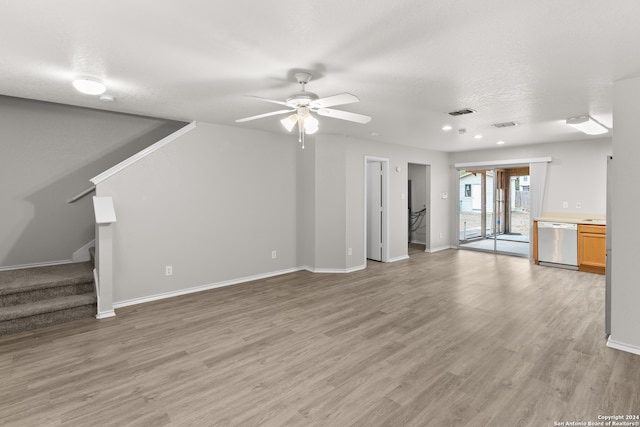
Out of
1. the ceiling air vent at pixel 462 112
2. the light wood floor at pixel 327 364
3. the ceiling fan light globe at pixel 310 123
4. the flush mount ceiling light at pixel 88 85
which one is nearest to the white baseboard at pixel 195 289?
the light wood floor at pixel 327 364

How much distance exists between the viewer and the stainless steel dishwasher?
592 cm

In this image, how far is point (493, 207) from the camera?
779 centimetres

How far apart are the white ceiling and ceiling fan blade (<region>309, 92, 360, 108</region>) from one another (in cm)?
28

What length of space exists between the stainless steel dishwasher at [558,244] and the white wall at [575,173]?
0.61 m

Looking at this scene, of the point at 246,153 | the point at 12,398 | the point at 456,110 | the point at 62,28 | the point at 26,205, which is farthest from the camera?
the point at 246,153

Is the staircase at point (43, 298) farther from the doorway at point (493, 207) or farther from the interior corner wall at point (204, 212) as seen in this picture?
the doorway at point (493, 207)

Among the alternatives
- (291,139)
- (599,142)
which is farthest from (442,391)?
(599,142)

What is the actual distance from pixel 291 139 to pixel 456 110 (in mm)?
2788

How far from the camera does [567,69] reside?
2727 millimetres

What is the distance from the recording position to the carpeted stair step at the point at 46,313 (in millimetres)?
3326

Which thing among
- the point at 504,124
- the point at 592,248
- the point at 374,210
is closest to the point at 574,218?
the point at 592,248

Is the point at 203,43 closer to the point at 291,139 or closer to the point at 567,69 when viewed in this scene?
the point at 567,69

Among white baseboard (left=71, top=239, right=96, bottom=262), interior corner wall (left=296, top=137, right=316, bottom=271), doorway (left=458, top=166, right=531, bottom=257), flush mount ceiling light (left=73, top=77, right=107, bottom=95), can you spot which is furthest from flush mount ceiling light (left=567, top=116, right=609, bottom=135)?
white baseboard (left=71, top=239, right=96, bottom=262)

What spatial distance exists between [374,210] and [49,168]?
5564mm
